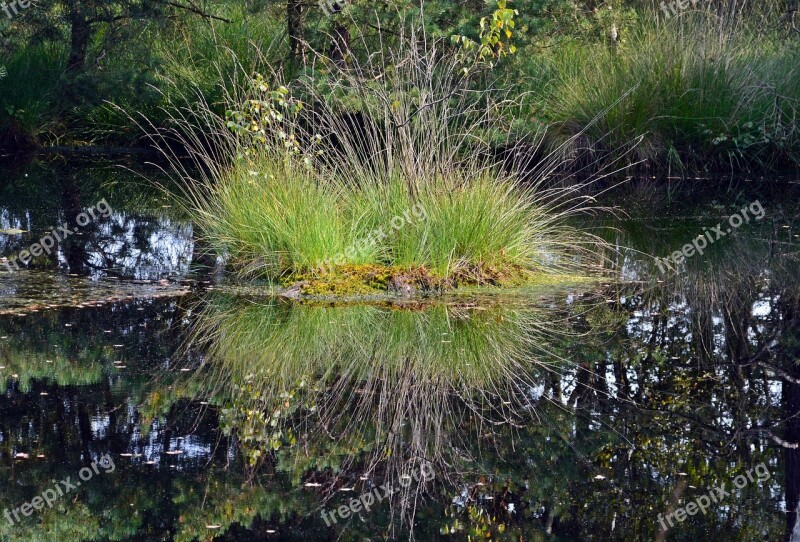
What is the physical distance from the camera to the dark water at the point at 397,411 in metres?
3.35

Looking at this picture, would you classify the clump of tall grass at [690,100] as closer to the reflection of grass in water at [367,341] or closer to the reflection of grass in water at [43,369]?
the reflection of grass in water at [367,341]

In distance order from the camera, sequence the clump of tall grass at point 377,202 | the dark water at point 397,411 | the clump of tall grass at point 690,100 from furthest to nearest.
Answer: the clump of tall grass at point 690,100 → the clump of tall grass at point 377,202 → the dark water at point 397,411

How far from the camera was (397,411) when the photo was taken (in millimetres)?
4301

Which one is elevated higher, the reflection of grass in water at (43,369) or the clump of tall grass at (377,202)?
the clump of tall grass at (377,202)

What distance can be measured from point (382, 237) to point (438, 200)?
1.47ft

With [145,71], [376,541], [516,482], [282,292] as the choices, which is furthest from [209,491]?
[145,71]

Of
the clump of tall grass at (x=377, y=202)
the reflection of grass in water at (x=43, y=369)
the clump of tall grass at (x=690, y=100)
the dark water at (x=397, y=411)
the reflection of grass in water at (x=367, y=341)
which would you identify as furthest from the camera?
the clump of tall grass at (x=690, y=100)

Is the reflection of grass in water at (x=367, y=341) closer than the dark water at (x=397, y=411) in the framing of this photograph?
No

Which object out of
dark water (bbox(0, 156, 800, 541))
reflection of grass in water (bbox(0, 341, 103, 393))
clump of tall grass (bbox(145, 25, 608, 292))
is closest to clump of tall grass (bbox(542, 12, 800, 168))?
dark water (bbox(0, 156, 800, 541))

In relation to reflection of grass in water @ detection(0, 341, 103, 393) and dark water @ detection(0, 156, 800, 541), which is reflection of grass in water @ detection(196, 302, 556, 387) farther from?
reflection of grass in water @ detection(0, 341, 103, 393)

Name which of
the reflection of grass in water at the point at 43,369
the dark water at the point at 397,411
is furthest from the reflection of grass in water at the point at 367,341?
the reflection of grass in water at the point at 43,369

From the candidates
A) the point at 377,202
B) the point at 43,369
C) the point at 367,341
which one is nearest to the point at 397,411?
the point at 367,341

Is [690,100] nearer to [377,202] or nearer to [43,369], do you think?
[377,202]

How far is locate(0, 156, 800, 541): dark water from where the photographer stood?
335 centimetres
